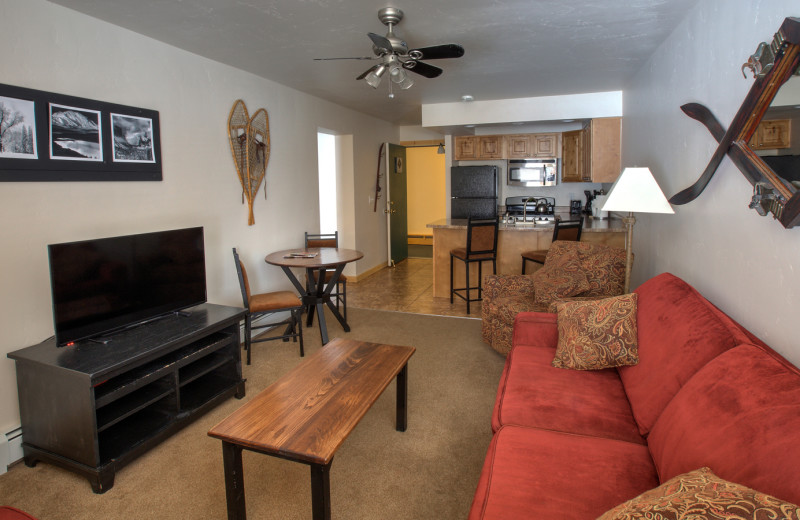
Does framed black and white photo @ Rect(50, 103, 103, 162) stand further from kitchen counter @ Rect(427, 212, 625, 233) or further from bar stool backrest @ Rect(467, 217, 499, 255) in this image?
kitchen counter @ Rect(427, 212, 625, 233)

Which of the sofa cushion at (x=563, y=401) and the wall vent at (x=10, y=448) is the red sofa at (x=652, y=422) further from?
the wall vent at (x=10, y=448)

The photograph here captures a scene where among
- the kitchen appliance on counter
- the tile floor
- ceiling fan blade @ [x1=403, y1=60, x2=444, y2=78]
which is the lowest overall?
the tile floor

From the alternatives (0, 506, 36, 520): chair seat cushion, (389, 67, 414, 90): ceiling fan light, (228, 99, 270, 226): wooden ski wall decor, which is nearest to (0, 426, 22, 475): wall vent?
(0, 506, 36, 520): chair seat cushion

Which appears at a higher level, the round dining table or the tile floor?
the round dining table

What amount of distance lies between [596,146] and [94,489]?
5.23m

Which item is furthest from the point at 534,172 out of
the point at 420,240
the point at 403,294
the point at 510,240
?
the point at 420,240

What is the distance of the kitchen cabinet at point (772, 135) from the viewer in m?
1.69

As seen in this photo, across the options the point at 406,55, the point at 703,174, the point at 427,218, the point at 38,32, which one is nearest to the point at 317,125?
the point at 406,55

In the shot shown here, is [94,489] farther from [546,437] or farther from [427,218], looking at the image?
[427,218]

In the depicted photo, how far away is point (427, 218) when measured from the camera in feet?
33.9

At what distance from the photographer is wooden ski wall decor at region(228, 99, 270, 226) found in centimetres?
→ 402

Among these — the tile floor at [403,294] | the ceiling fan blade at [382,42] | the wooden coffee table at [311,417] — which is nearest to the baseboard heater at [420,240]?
the tile floor at [403,294]

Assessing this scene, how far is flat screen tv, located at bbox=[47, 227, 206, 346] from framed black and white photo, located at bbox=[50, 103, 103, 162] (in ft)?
1.88

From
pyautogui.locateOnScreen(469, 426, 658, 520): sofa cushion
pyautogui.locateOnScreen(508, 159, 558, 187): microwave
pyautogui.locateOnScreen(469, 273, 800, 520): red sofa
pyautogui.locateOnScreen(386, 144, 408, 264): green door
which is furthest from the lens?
pyautogui.locateOnScreen(386, 144, 408, 264): green door
